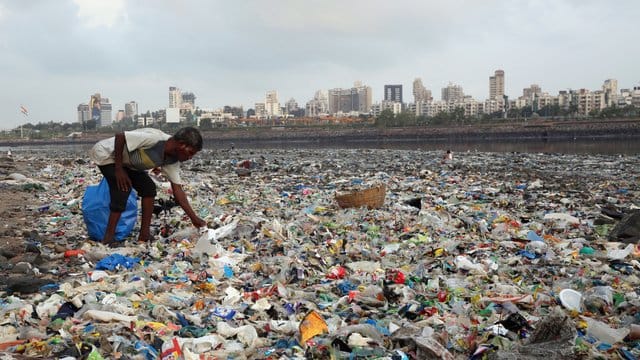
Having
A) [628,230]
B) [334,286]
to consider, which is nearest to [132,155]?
[334,286]

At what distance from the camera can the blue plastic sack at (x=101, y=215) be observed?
486 cm

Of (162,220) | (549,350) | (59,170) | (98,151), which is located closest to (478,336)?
(549,350)

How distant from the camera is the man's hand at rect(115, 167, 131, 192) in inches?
172

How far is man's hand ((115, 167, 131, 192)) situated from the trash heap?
1.73 feet

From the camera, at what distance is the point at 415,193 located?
869 cm

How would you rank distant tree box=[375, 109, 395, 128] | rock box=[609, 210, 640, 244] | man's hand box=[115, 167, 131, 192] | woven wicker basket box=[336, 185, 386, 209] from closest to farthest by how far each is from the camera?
man's hand box=[115, 167, 131, 192] → rock box=[609, 210, 640, 244] → woven wicker basket box=[336, 185, 386, 209] → distant tree box=[375, 109, 395, 128]

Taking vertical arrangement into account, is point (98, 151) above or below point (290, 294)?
above

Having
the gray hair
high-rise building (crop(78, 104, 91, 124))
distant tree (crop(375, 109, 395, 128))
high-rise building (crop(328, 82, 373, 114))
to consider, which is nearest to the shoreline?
distant tree (crop(375, 109, 395, 128))

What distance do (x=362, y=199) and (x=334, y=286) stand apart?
3.07 m

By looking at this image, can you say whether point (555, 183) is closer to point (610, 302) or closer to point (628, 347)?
point (610, 302)

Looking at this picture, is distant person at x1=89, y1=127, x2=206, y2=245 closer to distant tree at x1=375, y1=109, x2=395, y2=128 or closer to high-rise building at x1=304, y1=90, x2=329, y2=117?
distant tree at x1=375, y1=109, x2=395, y2=128

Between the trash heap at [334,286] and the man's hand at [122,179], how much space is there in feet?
1.73

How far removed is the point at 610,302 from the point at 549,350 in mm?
994

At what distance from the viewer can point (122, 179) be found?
14.4 feet
